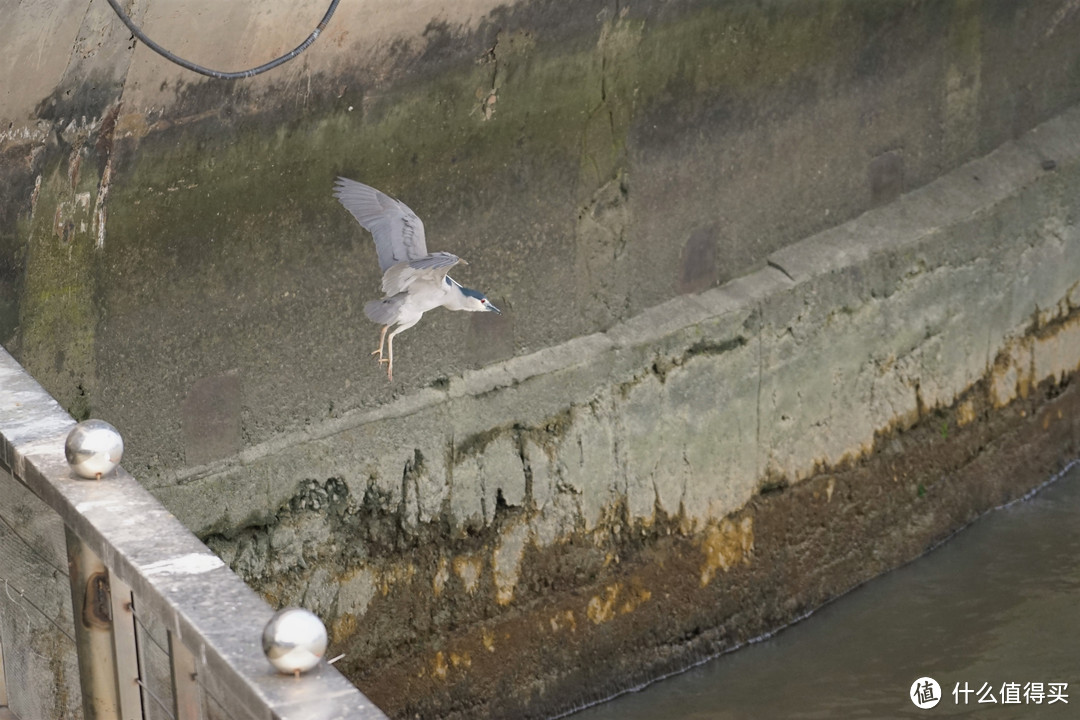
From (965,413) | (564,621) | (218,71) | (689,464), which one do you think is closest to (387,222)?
(218,71)

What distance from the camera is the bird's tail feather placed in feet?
12.9

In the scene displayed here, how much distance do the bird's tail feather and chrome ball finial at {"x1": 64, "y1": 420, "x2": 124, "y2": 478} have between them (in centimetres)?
133

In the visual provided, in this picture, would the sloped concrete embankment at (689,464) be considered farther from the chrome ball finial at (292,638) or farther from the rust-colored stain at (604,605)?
the chrome ball finial at (292,638)

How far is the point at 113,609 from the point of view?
2600 millimetres

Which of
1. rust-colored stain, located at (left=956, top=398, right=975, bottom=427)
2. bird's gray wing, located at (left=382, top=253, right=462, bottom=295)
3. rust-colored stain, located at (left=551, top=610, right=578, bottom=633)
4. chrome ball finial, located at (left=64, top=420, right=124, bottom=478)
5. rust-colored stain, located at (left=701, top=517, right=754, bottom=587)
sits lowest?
chrome ball finial, located at (left=64, top=420, right=124, bottom=478)

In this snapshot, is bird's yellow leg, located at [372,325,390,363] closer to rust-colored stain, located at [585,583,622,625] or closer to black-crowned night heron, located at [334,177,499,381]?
black-crowned night heron, located at [334,177,499,381]

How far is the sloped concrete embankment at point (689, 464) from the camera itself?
470cm

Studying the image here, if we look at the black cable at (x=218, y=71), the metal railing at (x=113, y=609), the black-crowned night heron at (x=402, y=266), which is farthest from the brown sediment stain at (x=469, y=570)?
the metal railing at (x=113, y=609)

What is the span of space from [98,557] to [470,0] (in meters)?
2.37

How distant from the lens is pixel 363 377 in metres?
4.61

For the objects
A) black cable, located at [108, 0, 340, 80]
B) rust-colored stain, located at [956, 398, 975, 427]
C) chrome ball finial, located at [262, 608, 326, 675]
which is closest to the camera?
chrome ball finial, located at [262, 608, 326, 675]

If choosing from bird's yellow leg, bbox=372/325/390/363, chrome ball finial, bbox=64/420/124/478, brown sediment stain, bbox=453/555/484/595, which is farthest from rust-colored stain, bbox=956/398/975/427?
chrome ball finial, bbox=64/420/124/478

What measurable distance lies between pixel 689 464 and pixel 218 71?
2243mm

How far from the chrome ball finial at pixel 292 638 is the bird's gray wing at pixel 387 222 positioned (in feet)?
5.93
